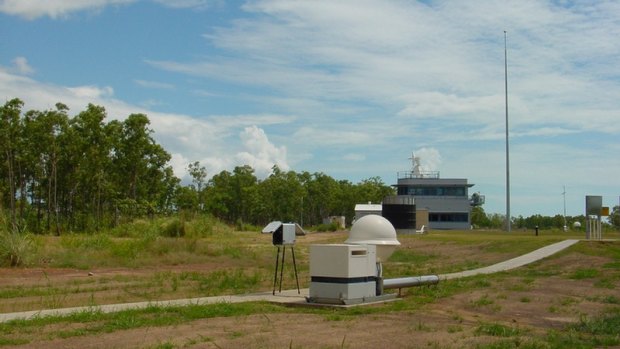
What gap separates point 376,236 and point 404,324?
4.81 meters

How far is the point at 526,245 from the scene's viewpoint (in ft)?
129

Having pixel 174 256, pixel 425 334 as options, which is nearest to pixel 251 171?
pixel 174 256

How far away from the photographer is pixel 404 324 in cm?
1341

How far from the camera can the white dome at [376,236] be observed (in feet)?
59.1

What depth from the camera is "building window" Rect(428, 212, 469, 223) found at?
109 metres

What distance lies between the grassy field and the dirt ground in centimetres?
2

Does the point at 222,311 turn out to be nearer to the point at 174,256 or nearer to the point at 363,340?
the point at 363,340

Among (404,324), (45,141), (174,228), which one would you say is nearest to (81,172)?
(45,141)

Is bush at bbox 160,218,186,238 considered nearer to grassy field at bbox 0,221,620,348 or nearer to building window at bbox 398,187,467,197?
grassy field at bbox 0,221,620,348

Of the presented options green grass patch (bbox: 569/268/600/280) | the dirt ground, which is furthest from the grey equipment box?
green grass patch (bbox: 569/268/600/280)

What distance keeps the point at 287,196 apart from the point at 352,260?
83.3 meters

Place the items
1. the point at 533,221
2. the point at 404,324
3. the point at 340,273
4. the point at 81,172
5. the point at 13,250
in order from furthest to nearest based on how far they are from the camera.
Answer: the point at 533,221
the point at 81,172
the point at 13,250
the point at 340,273
the point at 404,324

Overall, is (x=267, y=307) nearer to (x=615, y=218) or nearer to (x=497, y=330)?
(x=497, y=330)

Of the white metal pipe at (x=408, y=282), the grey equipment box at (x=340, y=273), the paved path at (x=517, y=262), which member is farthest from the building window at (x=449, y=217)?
the grey equipment box at (x=340, y=273)
